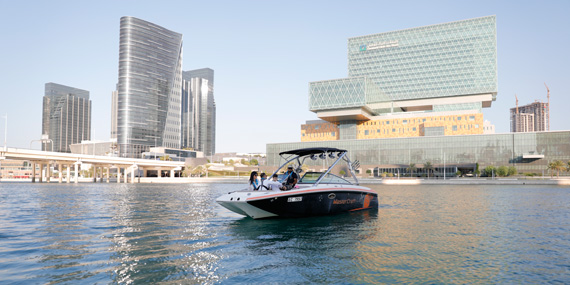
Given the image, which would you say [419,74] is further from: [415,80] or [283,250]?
[283,250]

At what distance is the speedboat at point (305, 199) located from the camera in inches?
653

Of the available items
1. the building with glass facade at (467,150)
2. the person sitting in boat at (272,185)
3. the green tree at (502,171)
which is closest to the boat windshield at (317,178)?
the person sitting in boat at (272,185)

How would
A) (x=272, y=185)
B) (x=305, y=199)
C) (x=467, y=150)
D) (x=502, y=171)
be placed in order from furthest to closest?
(x=467, y=150) < (x=502, y=171) < (x=272, y=185) < (x=305, y=199)

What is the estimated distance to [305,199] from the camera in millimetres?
17438

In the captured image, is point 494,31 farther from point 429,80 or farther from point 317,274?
point 317,274

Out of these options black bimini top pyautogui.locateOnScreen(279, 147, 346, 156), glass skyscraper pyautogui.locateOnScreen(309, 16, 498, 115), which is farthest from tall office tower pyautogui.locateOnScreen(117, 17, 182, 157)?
black bimini top pyautogui.locateOnScreen(279, 147, 346, 156)

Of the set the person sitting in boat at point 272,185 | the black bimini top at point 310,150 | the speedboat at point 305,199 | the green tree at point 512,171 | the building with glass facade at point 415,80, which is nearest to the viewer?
the speedboat at point 305,199

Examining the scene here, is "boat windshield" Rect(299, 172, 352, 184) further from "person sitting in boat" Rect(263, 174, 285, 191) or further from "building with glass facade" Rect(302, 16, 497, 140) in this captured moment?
"building with glass facade" Rect(302, 16, 497, 140)

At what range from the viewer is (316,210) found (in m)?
18.1

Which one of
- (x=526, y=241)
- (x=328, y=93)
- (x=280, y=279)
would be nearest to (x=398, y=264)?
(x=280, y=279)

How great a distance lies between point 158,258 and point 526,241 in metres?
12.3

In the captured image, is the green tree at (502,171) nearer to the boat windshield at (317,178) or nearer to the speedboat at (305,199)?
the speedboat at (305,199)

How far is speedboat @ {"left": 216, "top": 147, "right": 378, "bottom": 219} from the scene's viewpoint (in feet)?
54.4

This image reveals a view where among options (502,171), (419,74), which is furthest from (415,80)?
(502,171)
